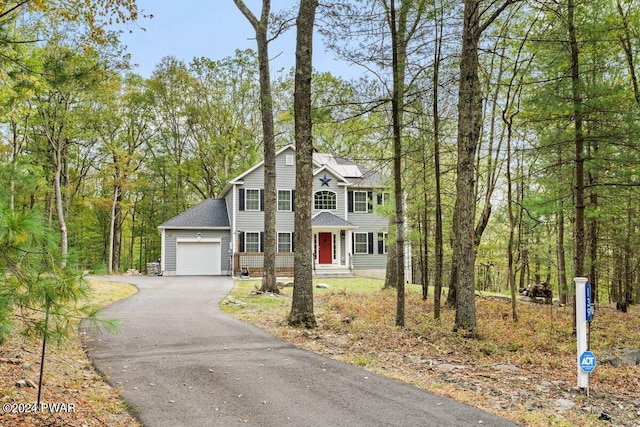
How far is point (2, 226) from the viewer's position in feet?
8.98

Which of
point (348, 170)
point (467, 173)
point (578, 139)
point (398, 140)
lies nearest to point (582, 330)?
point (467, 173)

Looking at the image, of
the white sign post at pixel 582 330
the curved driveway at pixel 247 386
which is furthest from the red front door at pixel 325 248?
the white sign post at pixel 582 330

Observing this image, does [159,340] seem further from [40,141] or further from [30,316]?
[40,141]

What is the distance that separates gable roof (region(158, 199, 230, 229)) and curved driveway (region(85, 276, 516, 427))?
17.2 m

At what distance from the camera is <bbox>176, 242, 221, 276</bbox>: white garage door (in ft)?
81.8

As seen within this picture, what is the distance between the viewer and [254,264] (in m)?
23.6

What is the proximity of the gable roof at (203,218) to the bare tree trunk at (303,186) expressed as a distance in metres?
17.1

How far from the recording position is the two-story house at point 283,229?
24578mm

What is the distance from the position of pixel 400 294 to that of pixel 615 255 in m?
8.12

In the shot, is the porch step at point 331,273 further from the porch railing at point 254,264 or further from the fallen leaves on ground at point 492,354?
the fallen leaves on ground at point 492,354

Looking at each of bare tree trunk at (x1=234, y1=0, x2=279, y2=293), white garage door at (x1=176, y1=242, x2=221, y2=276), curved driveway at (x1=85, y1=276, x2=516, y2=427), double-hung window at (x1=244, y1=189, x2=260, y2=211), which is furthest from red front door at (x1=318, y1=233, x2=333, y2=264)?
curved driveway at (x1=85, y1=276, x2=516, y2=427)

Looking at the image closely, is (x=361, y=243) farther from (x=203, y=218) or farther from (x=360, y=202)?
(x=203, y=218)

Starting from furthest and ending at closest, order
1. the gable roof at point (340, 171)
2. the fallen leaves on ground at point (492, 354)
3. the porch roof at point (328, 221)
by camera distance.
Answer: the gable roof at point (340, 171), the porch roof at point (328, 221), the fallen leaves on ground at point (492, 354)

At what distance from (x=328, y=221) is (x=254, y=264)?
444cm
